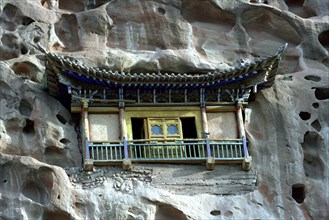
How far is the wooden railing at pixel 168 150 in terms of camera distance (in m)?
18.5

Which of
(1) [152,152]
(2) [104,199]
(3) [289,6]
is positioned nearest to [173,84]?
(1) [152,152]

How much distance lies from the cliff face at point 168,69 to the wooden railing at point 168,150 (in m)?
0.19

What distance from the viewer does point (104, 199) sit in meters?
17.9

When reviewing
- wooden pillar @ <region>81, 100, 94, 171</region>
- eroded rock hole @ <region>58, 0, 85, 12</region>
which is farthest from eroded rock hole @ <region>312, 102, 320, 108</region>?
eroded rock hole @ <region>58, 0, 85, 12</region>

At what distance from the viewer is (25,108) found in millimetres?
19000

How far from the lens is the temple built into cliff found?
18.6 meters

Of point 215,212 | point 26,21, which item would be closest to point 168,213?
point 215,212

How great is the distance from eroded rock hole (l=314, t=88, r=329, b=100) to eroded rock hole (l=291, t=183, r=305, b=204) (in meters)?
1.97

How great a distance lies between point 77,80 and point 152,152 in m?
1.71

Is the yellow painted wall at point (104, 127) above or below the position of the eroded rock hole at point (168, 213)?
above

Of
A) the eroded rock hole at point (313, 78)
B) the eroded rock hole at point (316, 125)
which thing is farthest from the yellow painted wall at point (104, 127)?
the eroded rock hole at point (313, 78)

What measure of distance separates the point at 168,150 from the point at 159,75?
1.23m

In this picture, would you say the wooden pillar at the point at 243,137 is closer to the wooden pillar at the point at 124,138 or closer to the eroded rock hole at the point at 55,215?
the wooden pillar at the point at 124,138

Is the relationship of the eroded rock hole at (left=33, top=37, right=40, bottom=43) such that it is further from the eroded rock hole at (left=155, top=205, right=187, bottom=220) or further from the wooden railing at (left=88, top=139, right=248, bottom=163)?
the eroded rock hole at (left=155, top=205, right=187, bottom=220)
